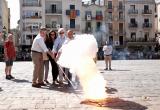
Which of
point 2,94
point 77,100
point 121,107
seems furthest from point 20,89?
point 121,107

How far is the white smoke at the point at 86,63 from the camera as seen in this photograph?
1117 centimetres

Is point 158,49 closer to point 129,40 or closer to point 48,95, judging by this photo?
point 129,40

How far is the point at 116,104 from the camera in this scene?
32.5 feet

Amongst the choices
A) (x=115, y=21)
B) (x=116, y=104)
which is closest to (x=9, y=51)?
(x=116, y=104)

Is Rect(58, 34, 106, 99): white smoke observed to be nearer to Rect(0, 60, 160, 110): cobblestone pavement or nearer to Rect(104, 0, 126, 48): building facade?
Rect(0, 60, 160, 110): cobblestone pavement

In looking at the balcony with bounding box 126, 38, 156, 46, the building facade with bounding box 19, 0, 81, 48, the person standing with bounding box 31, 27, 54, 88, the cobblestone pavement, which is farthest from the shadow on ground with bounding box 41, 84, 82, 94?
the balcony with bounding box 126, 38, 156, 46

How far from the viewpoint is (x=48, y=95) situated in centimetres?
1159

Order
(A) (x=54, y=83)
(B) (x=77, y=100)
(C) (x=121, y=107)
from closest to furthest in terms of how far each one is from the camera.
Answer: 1. (C) (x=121, y=107)
2. (B) (x=77, y=100)
3. (A) (x=54, y=83)

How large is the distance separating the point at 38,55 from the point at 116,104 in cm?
469

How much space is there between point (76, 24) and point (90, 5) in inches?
211

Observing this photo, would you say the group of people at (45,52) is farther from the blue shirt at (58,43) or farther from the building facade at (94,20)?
the building facade at (94,20)

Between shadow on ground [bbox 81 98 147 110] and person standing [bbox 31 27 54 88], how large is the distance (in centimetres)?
373

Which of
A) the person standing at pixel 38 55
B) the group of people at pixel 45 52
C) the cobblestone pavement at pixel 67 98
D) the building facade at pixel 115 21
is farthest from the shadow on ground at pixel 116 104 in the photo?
the building facade at pixel 115 21

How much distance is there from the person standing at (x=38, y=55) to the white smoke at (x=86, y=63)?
1941mm
